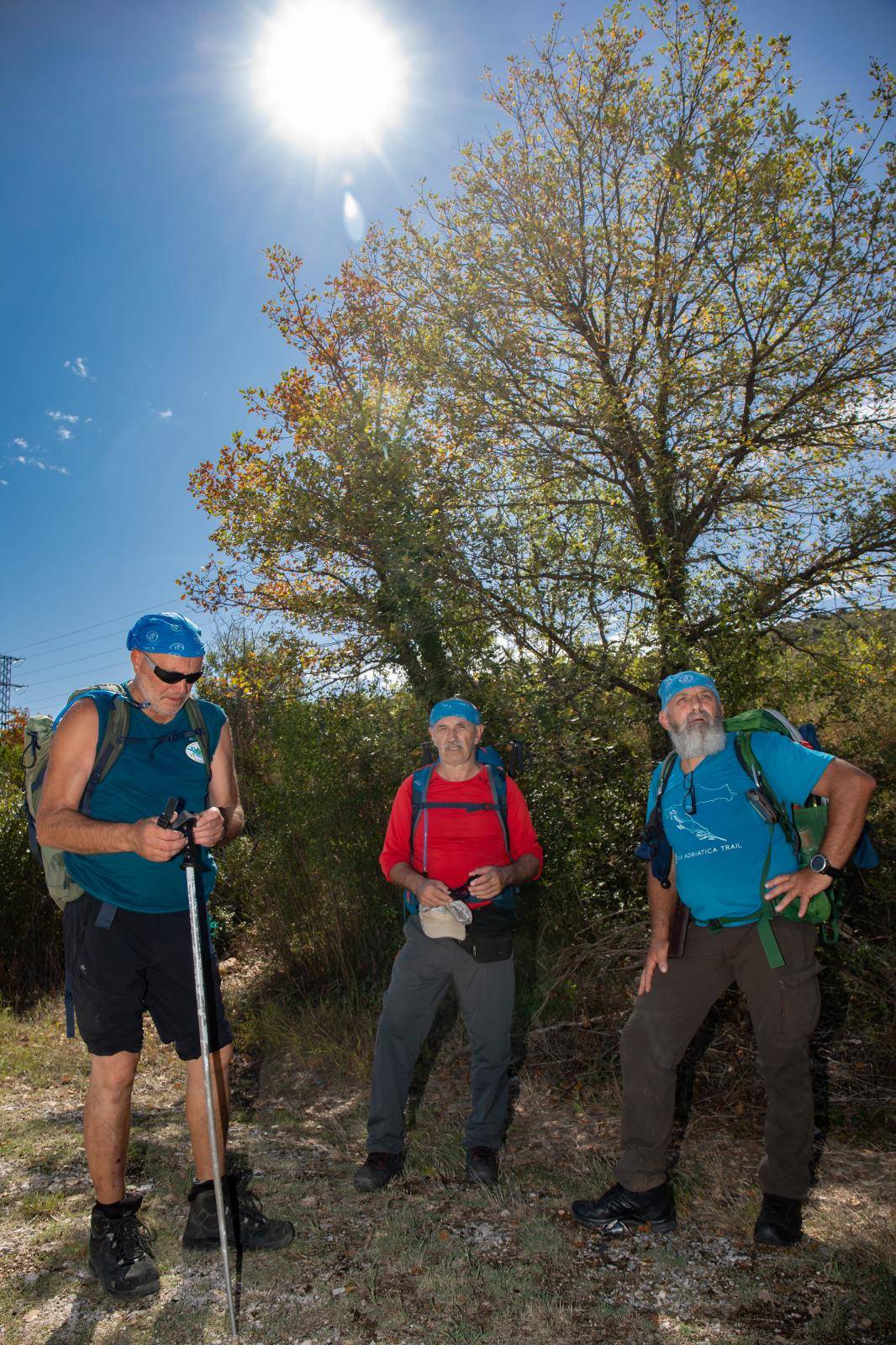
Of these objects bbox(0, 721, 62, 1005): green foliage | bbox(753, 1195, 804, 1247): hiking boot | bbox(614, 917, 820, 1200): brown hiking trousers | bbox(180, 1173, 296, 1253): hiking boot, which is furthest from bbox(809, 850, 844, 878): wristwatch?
bbox(0, 721, 62, 1005): green foliage

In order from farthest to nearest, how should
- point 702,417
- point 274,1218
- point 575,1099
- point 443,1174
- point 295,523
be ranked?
1. point 295,523
2. point 702,417
3. point 575,1099
4. point 443,1174
5. point 274,1218

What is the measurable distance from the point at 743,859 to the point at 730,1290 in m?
1.34

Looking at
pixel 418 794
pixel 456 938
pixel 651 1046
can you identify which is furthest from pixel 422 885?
pixel 651 1046

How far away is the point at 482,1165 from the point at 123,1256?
4.68 ft

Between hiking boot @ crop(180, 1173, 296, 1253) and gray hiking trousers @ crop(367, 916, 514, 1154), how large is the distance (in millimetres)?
588

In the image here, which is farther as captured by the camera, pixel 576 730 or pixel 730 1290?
pixel 576 730

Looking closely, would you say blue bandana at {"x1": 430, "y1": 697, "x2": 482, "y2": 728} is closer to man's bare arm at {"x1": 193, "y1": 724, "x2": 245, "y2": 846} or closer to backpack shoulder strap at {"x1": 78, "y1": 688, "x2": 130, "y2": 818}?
man's bare arm at {"x1": 193, "y1": 724, "x2": 245, "y2": 846}

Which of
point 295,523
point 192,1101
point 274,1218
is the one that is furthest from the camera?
point 295,523

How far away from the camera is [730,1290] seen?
102 inches

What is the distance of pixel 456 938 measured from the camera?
11.2ft

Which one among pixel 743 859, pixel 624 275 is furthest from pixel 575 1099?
pixel 624 275

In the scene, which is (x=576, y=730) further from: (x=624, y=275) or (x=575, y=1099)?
(x=624, y=275)

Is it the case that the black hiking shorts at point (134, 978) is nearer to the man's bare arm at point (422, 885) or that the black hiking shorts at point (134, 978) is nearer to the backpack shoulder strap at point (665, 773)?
the man's bare arm at point (422, 885)

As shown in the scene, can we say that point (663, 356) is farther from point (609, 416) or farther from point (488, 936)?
point (488, 936)
